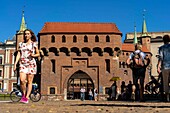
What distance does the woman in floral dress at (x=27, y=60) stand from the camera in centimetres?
980

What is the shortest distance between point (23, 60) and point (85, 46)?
39.4 metres

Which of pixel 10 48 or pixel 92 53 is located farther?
pixel 10 48

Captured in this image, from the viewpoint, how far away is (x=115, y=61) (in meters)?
49.5

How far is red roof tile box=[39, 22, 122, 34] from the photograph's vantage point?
164 ft

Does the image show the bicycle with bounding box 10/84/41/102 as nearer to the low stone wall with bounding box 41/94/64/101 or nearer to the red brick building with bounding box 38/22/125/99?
the low stone wall with bounding box 41/94/64/101

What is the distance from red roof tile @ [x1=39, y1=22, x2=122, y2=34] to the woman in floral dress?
1562 inches

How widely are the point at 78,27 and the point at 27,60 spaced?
41.6 meters

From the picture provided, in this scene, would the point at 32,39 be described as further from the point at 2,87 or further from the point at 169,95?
the point at 2,87

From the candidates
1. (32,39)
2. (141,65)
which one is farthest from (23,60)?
(141,65)

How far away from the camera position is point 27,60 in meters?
9.93

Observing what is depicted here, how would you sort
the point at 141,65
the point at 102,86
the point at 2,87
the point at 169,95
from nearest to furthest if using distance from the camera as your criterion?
1. the point at 169,95
2. the point at 141,65
3. the point at 102,86
4. the point at 2,87

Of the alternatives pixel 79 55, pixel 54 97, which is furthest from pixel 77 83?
pixel 54 97

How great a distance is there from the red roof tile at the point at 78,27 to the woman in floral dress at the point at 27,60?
1562 inches

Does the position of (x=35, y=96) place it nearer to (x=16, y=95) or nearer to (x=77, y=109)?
(x=16, y=95)
